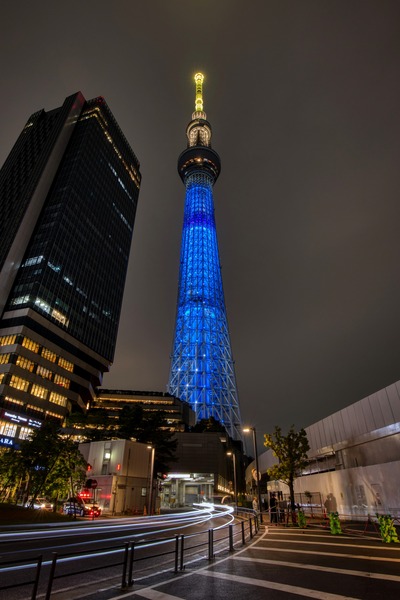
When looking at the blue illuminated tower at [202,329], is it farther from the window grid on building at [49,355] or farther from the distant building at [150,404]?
the window grid on building at [49,355]

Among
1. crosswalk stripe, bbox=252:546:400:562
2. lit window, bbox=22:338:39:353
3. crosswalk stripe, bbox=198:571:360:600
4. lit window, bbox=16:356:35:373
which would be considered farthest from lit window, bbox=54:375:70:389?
crosswalk stripe, bbox=198:571:360:600

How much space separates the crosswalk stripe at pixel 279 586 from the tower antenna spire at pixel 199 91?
187 m

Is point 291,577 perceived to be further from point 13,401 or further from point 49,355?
point 49,355

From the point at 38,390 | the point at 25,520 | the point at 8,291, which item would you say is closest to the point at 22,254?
the point at 8,291

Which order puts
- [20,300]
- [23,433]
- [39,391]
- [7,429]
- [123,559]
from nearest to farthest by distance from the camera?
[123,559] < [7,429] < [23,433] < [39,391] < [20,300]

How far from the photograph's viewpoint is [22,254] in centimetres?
8262

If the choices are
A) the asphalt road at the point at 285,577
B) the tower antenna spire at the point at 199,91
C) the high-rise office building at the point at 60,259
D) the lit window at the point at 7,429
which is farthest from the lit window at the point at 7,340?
the tower antenna spire at the point at 199,91

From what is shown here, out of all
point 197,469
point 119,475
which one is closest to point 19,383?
point 119,475

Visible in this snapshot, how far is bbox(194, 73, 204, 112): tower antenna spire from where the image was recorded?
169 m

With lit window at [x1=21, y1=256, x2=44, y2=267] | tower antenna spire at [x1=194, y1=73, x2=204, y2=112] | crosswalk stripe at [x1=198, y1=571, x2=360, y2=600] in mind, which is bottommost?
crosswalk stripe at [x1=198, y1=571, x2=360, y2=600]

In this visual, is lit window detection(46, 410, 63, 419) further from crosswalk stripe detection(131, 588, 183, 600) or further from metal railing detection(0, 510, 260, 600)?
crosswalk stripe detection(131, 588, 183, 600)

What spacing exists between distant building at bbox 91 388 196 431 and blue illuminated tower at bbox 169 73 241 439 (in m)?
6.29

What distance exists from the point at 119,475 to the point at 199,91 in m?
186

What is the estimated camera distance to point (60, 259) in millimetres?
84812
